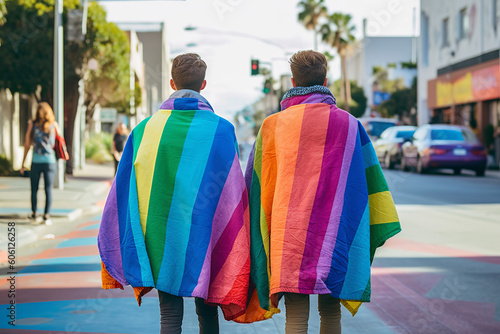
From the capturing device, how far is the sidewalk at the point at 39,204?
387 inches

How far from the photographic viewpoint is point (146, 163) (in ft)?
11.5

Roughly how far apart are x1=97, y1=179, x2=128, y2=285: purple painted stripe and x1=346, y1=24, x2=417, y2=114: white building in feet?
228

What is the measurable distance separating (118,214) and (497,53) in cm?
2832

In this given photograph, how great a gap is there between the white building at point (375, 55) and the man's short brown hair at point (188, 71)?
69.3 meters

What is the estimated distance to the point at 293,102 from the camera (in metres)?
3.62

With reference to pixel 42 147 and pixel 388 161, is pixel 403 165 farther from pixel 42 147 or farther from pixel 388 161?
Result: pixel 42 147

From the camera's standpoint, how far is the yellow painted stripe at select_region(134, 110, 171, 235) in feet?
11.5

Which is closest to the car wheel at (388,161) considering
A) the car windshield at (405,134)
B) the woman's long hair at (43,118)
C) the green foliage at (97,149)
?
the car windshield at (405,134)

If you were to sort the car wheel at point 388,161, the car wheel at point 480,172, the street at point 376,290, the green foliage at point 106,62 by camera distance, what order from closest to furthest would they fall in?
the street at point 376,290, the car wheel at point 480,172, the green foliage at point 106,62, the car wheel at point 388,161

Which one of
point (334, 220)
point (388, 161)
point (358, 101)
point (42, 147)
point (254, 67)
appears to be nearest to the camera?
point (334, 220)

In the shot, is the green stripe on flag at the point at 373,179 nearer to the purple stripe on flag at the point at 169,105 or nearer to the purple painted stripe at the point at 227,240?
the purple painted stripe at the point at 227,240

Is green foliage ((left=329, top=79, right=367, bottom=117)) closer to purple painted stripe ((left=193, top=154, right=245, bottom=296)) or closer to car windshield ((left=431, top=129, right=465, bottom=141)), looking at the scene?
car windshield ((left=431, top=129, right=465, bottom=141))

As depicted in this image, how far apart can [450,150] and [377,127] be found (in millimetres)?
8815

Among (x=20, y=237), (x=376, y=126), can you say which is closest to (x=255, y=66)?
(x=376, y=126)
